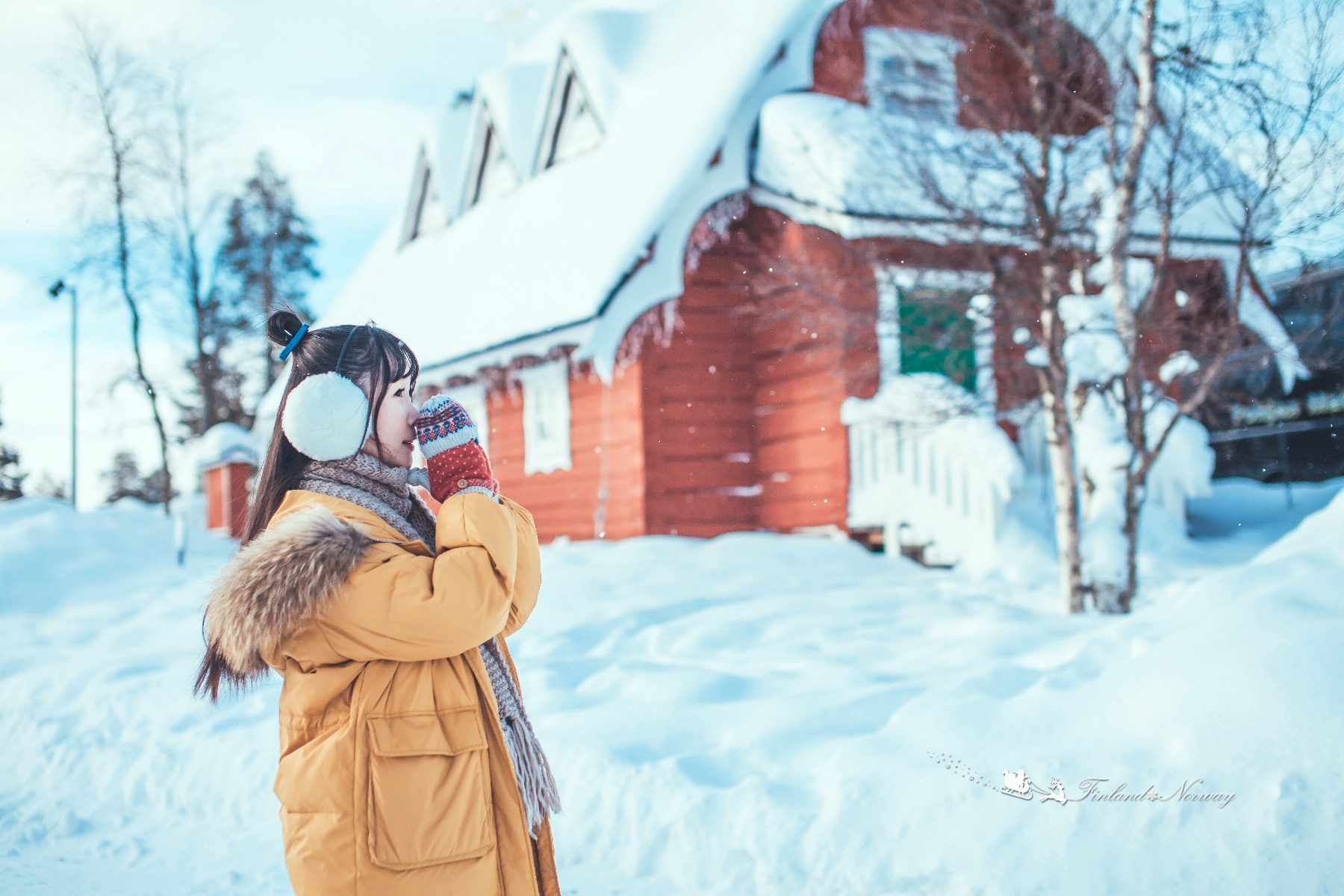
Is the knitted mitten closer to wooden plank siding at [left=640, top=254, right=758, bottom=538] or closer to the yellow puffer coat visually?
the yellow puffer coat

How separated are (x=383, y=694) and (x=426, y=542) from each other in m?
0.36

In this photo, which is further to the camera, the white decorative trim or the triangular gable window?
the triangular gable window

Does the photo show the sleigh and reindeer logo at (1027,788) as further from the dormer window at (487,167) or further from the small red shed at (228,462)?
the small red shed at (228,462)

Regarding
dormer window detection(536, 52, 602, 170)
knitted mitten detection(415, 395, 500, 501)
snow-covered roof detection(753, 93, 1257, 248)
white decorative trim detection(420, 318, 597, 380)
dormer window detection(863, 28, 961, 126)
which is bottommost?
knitted mitten detection(415, 395, 500, 501)

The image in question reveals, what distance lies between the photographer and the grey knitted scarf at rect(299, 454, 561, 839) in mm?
1958

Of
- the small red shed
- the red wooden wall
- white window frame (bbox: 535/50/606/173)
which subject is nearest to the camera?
white window frame (bbox: 535/50/606/173)

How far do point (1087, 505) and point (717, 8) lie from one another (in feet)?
24.4

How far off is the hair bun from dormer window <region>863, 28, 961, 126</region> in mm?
5114

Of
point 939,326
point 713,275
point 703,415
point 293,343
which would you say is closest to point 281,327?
point 293,343

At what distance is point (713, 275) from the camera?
1020 centimetres

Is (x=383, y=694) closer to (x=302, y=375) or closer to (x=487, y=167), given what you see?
(x=302, y=375)

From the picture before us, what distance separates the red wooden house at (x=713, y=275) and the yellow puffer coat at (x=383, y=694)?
5.08m

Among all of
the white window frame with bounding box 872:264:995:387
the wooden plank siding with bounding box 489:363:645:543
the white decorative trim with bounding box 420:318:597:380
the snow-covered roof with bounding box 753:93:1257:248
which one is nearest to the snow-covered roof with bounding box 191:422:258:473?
the white decorative trim with bounding box 420:318:597:380

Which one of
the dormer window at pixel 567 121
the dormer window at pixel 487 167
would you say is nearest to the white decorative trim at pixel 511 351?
the dormer window at pixel 567 121
